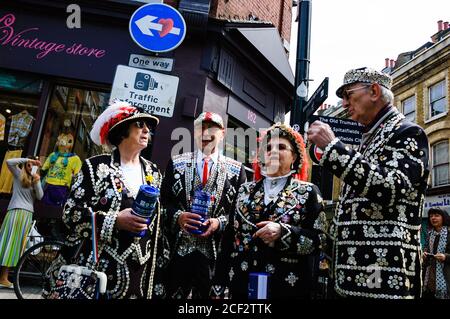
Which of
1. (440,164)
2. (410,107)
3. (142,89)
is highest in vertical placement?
(410,107)

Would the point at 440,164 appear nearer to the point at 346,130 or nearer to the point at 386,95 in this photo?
the point at 346,130

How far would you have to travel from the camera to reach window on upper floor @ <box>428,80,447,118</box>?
635 inches

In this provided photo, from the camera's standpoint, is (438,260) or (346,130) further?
(346,130)

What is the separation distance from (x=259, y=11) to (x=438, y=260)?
6.80m

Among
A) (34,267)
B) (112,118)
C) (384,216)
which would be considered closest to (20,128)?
(34,267)

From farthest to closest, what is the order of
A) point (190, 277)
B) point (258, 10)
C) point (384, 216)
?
point (258, 10) < point (190, 277) < point (384, 216)

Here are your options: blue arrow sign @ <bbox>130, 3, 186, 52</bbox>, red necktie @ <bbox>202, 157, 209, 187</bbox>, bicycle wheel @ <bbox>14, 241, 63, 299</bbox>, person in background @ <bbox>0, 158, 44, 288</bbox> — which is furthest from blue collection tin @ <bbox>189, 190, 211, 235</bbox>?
person in background @ <bbox>0, 158, 44, 288</bbox>

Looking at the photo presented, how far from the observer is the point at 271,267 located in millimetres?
1990

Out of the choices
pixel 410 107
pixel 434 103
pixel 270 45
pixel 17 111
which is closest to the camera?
pixel 17 111

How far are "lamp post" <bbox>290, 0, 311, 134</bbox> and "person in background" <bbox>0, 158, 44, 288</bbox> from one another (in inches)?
160

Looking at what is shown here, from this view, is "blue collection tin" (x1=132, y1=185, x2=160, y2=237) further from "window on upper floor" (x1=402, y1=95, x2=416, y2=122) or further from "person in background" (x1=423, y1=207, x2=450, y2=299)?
"window on upper floor" (x1=402, y1=95, x2=416, y2=122)

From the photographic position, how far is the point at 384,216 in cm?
163

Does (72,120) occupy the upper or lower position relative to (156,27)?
lower

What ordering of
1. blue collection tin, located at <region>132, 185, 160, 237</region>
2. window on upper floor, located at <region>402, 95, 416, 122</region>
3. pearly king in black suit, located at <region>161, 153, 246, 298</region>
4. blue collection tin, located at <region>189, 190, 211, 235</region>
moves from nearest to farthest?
blue collection tin, located at <region>132, 185, 160, 237</region> → blue collection tin, located at <region>189, 190, 211, 235</region> → pearly king in black suit, located at <region>161, 153, 246, 298</region> → window on upper floor, located at <region>402, 95, 416, 122</region>
